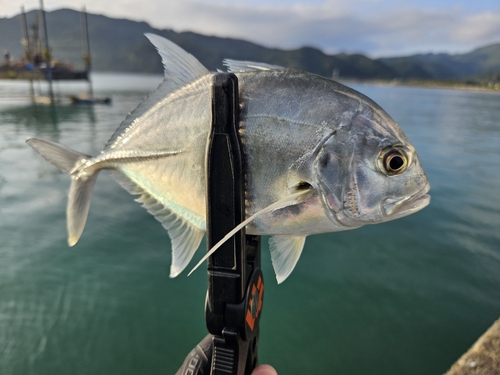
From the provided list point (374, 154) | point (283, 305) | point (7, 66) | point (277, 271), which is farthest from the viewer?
point (7, 66)

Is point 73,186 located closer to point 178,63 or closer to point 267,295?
point 178,63

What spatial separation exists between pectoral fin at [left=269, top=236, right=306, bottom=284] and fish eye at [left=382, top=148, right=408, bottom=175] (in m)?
0.45

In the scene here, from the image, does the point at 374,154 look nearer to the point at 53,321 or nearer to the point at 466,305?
the point at 53,321

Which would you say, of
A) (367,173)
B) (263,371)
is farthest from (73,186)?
(367,173)

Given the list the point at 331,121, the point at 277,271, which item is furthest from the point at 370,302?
the point at 331,121

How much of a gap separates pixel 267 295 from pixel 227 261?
4.51 meters

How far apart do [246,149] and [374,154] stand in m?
0.45

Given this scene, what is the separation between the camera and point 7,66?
3931 centimetres

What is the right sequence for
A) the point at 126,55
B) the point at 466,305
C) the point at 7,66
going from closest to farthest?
the point at 466,305 < the point at 7,66 < the point at 126,55

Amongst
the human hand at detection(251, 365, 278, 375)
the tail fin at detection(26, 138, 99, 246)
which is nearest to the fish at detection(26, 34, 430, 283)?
the human hand at detection(251, 365, 278, 375)

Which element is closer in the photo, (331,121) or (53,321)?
(331,121)

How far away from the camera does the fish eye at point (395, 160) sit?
1.16 meters

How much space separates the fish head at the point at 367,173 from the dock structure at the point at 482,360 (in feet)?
9.15

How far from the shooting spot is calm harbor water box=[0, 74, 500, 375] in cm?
444
